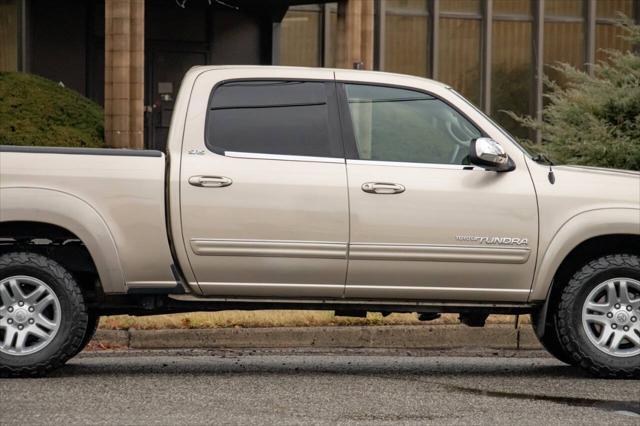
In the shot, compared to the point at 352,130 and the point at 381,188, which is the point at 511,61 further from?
the point at 381,188

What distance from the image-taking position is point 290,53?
24031mm

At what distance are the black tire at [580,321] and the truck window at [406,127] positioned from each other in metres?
1.08

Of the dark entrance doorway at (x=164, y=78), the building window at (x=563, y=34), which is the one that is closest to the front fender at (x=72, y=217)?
the dark entrance doorway at (x=164, y=78)

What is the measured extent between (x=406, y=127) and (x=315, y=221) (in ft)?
2.95

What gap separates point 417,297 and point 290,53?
15695 millimetres

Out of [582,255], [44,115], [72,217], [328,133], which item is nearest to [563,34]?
[44,115]

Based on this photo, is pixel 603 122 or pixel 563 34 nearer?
pixel 603 122

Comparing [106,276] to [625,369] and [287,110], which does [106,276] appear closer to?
[287,110]

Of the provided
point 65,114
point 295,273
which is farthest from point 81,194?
point 65,114

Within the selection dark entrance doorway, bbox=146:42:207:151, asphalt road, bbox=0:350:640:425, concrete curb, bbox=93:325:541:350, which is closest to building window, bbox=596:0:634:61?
dark entrance doorway, bbox=146:42:207:151

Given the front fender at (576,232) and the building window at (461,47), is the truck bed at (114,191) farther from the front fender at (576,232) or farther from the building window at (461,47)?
the building window at (461,47)

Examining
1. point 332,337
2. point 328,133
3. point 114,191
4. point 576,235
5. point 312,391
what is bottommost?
point 332,337

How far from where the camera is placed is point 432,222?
8.62 metres

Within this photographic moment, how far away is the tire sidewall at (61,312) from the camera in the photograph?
27.6 feet
